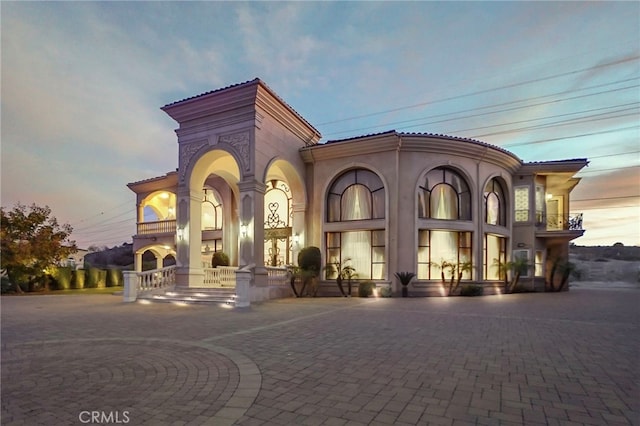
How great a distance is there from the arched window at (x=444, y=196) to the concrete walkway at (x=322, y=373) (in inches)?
342

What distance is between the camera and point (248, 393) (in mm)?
3660

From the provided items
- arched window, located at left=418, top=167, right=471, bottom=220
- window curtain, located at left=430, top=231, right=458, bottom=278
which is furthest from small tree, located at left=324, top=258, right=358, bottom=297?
arched window, located at left=418, top=167, right=471, bottom=220

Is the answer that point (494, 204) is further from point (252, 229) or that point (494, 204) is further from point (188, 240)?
point (188, 240)

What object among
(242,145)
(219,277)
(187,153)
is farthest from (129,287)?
(242,145)

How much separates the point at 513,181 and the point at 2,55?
22331 millimetres

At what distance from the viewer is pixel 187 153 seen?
15609 mm

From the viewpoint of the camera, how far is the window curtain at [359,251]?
54.3 ft

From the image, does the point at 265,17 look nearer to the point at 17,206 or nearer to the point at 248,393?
the point at 248,393

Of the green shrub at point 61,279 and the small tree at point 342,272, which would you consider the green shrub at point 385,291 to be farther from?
the green shrub at point 61,279

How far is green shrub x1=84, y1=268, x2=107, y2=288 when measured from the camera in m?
22.2

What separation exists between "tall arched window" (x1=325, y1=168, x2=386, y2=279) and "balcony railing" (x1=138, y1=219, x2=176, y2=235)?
11079mm

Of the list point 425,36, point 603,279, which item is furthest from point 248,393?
point 603,279

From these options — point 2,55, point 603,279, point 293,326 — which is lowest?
point 603,279

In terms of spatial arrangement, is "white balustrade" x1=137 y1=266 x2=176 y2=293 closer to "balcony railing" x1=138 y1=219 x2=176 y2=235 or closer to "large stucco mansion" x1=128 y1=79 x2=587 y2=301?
"large stucco mansion" x1=128 y1=79 x2=587 y2=301
